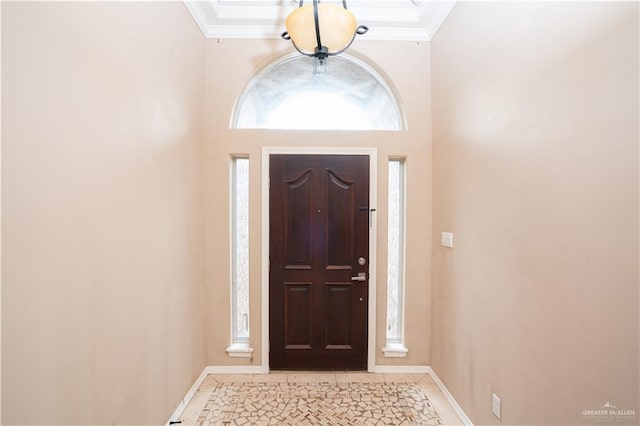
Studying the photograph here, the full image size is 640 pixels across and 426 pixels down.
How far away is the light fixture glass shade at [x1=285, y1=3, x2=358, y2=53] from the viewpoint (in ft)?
5.44

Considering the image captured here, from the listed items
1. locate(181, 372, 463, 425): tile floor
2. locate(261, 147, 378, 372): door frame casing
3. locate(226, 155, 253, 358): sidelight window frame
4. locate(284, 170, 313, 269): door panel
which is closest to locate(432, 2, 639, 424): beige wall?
locate(181, 372, 463, 425): tile floor

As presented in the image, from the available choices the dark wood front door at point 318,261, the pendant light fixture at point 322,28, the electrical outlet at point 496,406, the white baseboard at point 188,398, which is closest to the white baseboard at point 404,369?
the dark wood front door at point 318,261

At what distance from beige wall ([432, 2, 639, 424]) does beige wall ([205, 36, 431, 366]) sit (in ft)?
1.31

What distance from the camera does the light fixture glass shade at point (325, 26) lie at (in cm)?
166

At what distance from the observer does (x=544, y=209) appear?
1.25 meters

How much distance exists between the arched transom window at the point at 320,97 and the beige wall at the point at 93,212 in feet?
2.32

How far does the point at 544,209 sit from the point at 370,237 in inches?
53.6

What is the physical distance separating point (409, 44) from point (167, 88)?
205 centimetres

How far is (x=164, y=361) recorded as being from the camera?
1750 mm

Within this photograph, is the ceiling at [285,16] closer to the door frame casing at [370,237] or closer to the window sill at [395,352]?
the door frame casing at [370,237]

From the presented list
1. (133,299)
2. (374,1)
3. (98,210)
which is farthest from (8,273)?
(374,1)

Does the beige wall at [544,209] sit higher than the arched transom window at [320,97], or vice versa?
the arched transom window at [320,97]

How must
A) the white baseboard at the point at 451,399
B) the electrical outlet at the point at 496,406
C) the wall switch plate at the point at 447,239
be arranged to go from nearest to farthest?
1. the electrical outlet at the point at 496,406
2. the white baseboard at the point at 451,399
3. the wall switch plate at the point at 447,239

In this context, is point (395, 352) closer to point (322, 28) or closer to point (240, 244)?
point (240, 244)
